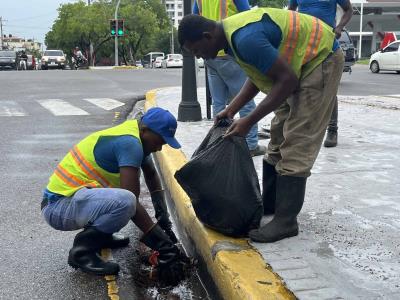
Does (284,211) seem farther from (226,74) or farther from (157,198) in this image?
(226,74)

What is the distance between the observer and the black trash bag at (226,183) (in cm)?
332

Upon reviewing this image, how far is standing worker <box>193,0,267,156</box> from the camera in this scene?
561 centimetres

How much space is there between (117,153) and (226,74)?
2.63 metres

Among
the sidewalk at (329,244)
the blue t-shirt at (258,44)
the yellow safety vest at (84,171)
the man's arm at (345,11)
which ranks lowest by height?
the sidewalk at (329,244)

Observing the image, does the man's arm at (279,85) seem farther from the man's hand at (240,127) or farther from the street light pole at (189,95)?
the street light pole at (189,95)

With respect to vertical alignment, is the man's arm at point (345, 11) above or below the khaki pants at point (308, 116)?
above

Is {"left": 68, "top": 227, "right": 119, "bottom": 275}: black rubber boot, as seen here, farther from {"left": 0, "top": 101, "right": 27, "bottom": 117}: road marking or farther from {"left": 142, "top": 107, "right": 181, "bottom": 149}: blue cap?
{"left": 0, "top": 101, "right": 27, "bottom": 117}: road marking

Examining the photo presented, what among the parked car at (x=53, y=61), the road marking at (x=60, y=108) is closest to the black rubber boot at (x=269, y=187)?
the road marking at (x=60, y=108)

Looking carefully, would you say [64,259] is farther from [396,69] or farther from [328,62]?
[396,69]

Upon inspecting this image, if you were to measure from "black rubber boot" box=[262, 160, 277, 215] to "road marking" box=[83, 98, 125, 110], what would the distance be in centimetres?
786

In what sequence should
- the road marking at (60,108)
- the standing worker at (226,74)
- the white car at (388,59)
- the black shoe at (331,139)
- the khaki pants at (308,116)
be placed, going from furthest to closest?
1. the white car at (388,59)
2. the road marking at (60,108)
3. the black shoe at (331,139)
4. the standing worker at (226,74)
5. the khaki pants at (308,116)

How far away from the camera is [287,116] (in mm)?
3533

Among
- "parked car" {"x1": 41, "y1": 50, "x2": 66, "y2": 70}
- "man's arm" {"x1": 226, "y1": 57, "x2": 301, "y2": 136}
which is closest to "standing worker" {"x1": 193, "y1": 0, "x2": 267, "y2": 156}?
"man's arm" {"x1": 226, "y1": 57, "x2": 301, "y2": 136}

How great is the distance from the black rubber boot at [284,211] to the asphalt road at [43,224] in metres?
0.51
